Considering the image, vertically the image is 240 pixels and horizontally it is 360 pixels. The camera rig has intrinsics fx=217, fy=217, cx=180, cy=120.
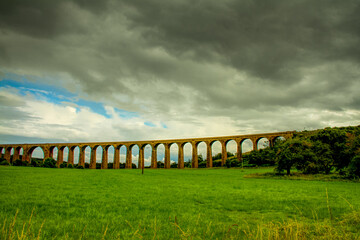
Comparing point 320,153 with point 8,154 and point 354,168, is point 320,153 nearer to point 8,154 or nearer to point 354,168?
point 354,168

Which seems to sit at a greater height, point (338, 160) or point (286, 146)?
point (286, 146)

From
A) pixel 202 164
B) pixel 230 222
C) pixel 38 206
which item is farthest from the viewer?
pixel 202 164

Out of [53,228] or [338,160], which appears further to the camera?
[338,160]

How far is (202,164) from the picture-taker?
7375 centimetres

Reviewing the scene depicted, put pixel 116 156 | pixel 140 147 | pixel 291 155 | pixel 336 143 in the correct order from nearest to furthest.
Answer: pixel 336 143 < pixel 291 155 < pixel 140 147 < pixel 116 156

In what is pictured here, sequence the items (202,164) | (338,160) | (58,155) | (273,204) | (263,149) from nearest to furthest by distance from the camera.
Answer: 1. (273,204)
2. (338,160)
3. (263,149)
4. (202,164)
5. (58,155)

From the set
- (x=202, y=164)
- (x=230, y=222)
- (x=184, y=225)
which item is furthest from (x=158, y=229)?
(x=202, y=164)

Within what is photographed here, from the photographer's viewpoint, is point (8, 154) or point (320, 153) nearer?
point (320, 153)

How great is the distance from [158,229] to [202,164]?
69.6 metres

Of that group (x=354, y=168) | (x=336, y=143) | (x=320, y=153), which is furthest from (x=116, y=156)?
(x=354, y=168)

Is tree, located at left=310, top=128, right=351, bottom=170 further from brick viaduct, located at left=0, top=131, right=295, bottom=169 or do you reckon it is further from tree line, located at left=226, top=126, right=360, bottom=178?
brick viaduct, located at left=0, top=131, right=295, bottom=169

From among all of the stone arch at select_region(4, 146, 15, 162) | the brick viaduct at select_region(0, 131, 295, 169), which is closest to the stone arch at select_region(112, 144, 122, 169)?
the brick viaduct at select_region(0, 131, 295, 169)

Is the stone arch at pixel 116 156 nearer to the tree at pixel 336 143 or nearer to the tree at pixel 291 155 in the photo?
the tree at pixel 291 155

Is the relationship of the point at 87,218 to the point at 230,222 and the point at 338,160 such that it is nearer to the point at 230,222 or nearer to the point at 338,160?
the point at 230,222
